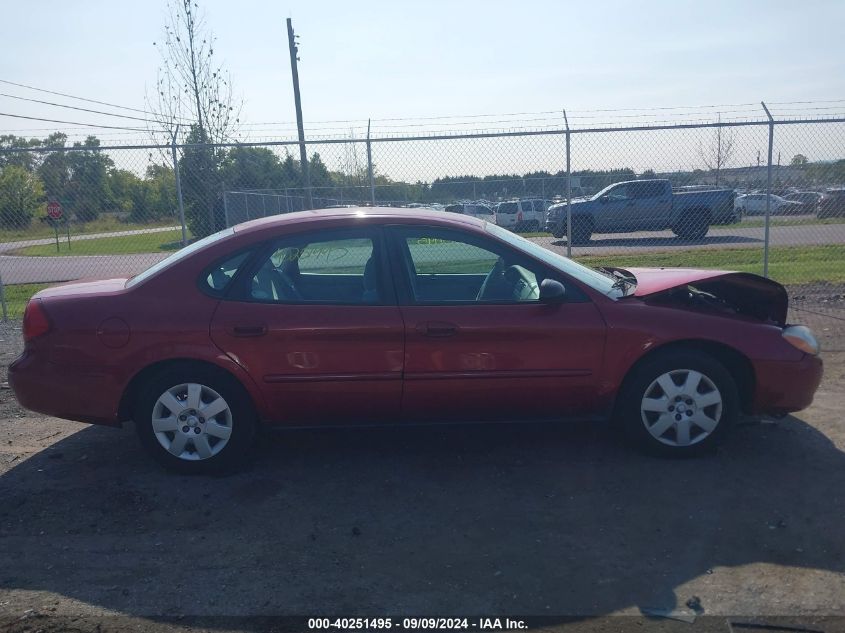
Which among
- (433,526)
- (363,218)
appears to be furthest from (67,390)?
(433,526)

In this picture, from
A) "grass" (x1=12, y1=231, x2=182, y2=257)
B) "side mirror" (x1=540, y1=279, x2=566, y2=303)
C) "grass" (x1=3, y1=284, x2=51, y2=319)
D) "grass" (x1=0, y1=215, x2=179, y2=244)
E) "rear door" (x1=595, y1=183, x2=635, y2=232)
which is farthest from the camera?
"grass" (x1=12, y1=231, x2=182, y2=257)

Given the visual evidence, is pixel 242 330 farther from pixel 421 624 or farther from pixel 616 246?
pixel 616 246

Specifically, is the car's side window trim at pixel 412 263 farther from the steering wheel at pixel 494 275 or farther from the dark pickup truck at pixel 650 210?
the dark pickup truck at pixel 650 210

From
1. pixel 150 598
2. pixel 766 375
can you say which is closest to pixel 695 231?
pixel 766 375

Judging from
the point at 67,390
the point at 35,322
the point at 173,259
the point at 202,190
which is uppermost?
the point at 202,190

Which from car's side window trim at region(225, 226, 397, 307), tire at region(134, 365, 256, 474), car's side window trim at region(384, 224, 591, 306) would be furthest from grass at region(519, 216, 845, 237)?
tire at region(134, 365, 256, 474)

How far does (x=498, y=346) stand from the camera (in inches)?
184

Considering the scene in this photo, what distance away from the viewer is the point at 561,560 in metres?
3.69

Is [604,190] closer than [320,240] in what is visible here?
No

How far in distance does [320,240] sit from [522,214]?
388 inches

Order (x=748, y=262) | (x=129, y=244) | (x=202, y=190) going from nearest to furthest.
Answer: (x=202, y=190)
(x=748, y=262)
(x=129, y=244)

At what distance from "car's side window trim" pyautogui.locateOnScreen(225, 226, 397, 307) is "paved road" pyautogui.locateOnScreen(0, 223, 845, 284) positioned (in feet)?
23.9

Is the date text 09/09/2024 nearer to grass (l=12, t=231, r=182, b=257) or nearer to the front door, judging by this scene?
the front door

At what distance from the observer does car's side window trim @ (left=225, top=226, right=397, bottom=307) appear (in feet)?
15.5
